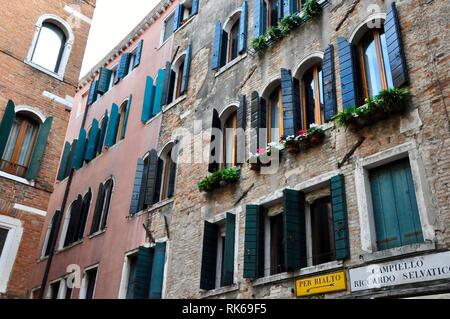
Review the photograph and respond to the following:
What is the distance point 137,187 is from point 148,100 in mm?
3481

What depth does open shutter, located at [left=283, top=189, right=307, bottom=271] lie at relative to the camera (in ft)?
28.5

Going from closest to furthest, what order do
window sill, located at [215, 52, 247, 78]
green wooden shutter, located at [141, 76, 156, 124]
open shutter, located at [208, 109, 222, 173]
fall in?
open shutter, located at [208, 109, 222, 173] → window sill, located at [215, 52, 247, 78] → green wooden shutter, located at [141, 76, 156, 124]

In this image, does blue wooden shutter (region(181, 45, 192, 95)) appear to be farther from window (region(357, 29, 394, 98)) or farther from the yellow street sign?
the yellow street sign

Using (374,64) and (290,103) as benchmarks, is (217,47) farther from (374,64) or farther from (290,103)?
(374,64)

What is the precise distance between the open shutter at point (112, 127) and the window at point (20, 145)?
5.56 meters

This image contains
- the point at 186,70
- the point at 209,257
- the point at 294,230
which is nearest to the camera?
the point at 294,230

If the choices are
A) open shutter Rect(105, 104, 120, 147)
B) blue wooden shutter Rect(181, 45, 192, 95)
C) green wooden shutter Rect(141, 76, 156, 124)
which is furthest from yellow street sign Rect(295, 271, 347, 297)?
open shutter Rect(105, 104, 120, 147)

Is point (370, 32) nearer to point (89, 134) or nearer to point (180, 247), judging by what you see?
point (180, 247)

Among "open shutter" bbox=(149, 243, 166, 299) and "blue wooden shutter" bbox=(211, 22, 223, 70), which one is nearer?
"open shutter" bbox=(149, 243, 166, 299)

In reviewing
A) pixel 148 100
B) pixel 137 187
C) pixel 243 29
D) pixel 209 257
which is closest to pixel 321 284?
pixel 209 257

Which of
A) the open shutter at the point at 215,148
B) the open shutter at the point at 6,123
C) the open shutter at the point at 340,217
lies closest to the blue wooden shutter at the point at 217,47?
the open shutter at the point at 215,148

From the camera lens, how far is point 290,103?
10.4 meters

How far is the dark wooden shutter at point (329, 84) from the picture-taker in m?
9.44

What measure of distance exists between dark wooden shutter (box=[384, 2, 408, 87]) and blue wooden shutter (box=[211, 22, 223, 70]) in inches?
226
